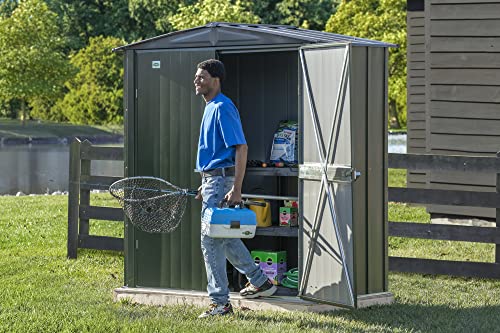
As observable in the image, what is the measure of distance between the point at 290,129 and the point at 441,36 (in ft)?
17.5

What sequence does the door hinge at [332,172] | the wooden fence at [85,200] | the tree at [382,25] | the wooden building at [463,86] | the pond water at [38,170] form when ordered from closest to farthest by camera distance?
the door hinge at [332,172]
the wooden fence at [85,200]
the wooden building at [463,86]
the pond water at [38,170]
the tree at [382,25]

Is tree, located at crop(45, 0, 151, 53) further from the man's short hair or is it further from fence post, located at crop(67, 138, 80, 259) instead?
the man's short hair

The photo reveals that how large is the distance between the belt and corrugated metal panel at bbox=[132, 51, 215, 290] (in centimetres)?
76

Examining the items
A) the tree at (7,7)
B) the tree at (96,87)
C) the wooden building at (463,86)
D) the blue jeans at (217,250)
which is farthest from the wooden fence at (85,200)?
the tree at (7,7)

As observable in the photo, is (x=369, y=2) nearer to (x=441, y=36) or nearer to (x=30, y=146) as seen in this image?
(x=30, y=146)

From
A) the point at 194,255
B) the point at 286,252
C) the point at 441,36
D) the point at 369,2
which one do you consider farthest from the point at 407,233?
the point at 369,2

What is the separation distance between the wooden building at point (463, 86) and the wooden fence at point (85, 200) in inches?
178

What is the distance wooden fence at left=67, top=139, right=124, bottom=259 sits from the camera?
37.3 ft

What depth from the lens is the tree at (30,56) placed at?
5672 cm

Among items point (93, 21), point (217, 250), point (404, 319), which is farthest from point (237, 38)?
point (93, 21)

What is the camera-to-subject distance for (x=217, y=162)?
7.86 meters

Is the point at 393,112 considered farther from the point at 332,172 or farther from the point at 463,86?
the point at 332,172

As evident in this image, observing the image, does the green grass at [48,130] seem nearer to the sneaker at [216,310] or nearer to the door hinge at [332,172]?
the door hinge at [332,172]

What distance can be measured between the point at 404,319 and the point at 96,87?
54.1m
